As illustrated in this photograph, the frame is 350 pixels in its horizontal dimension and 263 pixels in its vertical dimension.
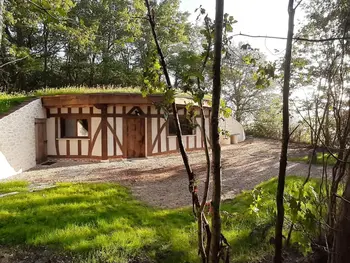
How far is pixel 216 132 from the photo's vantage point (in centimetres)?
130

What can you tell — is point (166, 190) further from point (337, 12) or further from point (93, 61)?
point (93, 61)

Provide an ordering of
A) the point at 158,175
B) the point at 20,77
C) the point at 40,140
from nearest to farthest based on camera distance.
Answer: the point at 158,175 < the point at 40,140 < the point at 20,77

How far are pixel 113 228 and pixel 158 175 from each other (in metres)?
3.99

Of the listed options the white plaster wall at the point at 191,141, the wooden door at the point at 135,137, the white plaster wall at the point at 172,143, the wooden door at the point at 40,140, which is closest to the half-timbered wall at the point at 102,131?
the wooden door at the point at 135,137

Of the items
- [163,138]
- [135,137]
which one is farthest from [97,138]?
[163,138]

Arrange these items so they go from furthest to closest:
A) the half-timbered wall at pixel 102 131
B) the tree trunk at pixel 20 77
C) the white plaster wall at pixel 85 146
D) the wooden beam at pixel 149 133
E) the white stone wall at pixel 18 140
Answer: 1. the tree trunk at pixel 20 77
2. the wooden beam at pixel 149 133
3. the white plaster wall at pixel 85 146
4. the half-timbered wall at pixel 102 131
5. the white stone wall at pixel 18 140

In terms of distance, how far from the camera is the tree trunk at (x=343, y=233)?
5.03ft

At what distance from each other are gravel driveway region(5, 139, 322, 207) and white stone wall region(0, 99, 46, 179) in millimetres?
418

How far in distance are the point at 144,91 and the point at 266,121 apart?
20117 mm

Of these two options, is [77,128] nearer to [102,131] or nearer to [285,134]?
[102,131]

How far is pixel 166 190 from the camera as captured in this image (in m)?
6.29

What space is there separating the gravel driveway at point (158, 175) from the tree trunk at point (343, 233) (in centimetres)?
371

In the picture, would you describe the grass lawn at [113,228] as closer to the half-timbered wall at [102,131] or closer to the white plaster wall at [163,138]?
the half-timbered wall at [102,131]

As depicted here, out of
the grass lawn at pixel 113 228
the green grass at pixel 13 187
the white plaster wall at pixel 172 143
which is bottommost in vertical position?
the grass lawn at pixel 113 228
